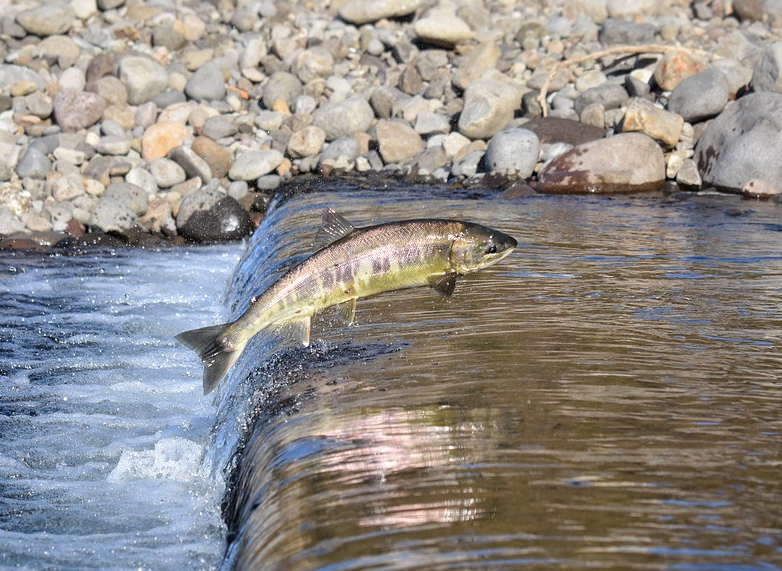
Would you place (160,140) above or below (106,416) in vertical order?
above

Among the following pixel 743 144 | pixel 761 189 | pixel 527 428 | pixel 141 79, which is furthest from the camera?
pixel 141 79

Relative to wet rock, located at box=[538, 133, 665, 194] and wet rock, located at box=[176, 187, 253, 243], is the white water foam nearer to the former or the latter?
wet rock, located at box=[176, 187, 253, 243]

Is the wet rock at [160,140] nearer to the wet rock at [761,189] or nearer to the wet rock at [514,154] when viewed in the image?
the wet rock at [514,154]

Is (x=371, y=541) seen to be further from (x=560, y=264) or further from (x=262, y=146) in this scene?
(x=262, y=146)

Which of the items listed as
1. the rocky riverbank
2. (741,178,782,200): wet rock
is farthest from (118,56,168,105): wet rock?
(741,178,782,200): wet rock

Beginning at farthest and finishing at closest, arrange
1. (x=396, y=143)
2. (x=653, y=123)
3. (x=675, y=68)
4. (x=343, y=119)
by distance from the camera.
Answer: (x=343, y=119), (x=675, y=68), (x=396, y=143), (x=653, y=123)

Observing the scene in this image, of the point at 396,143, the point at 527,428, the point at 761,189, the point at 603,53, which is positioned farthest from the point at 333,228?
the point at 603,53

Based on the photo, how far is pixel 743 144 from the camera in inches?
451

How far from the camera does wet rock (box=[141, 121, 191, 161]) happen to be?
45.2 feet

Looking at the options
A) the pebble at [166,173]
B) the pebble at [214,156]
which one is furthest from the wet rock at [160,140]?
the pebble at [166,173]

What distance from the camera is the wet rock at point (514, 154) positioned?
482 inches

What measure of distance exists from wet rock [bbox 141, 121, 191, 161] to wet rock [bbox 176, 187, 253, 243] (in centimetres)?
157

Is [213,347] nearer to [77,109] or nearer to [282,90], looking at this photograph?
[77,109]

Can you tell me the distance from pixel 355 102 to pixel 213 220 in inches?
122
